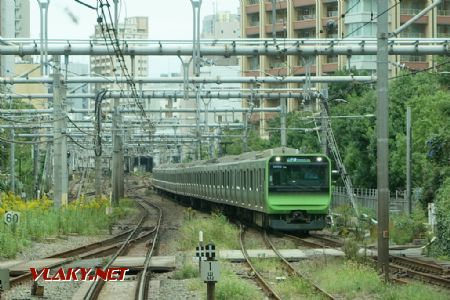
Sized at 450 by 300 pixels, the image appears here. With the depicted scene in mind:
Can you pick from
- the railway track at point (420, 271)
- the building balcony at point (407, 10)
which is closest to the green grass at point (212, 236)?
the railway track at point (420, 271)

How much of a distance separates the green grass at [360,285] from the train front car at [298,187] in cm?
1003

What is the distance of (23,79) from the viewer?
29453 millimetres

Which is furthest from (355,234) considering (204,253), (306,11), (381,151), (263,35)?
(263,35)

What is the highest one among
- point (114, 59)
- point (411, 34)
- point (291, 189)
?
point (411, 34)

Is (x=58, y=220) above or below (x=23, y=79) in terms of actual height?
below

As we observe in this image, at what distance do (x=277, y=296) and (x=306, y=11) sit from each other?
205ft

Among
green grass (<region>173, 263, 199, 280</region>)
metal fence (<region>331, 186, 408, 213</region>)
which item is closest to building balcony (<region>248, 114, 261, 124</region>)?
metal fence (<region>331, 186, 408, 213</region>)

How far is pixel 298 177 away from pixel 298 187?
1.04 feet

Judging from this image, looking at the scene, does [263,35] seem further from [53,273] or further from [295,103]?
[53,273]

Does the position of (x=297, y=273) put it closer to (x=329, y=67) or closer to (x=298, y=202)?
(x=298, y=202)

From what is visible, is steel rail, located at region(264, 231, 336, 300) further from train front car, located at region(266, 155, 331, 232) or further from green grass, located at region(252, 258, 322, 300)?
train front car, located at region(266, 155, 331, 232)

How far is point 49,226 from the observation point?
29.9 metres

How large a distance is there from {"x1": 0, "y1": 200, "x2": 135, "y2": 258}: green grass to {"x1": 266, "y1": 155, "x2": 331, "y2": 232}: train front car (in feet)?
22.6

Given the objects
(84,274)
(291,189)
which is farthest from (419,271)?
(291,189)
